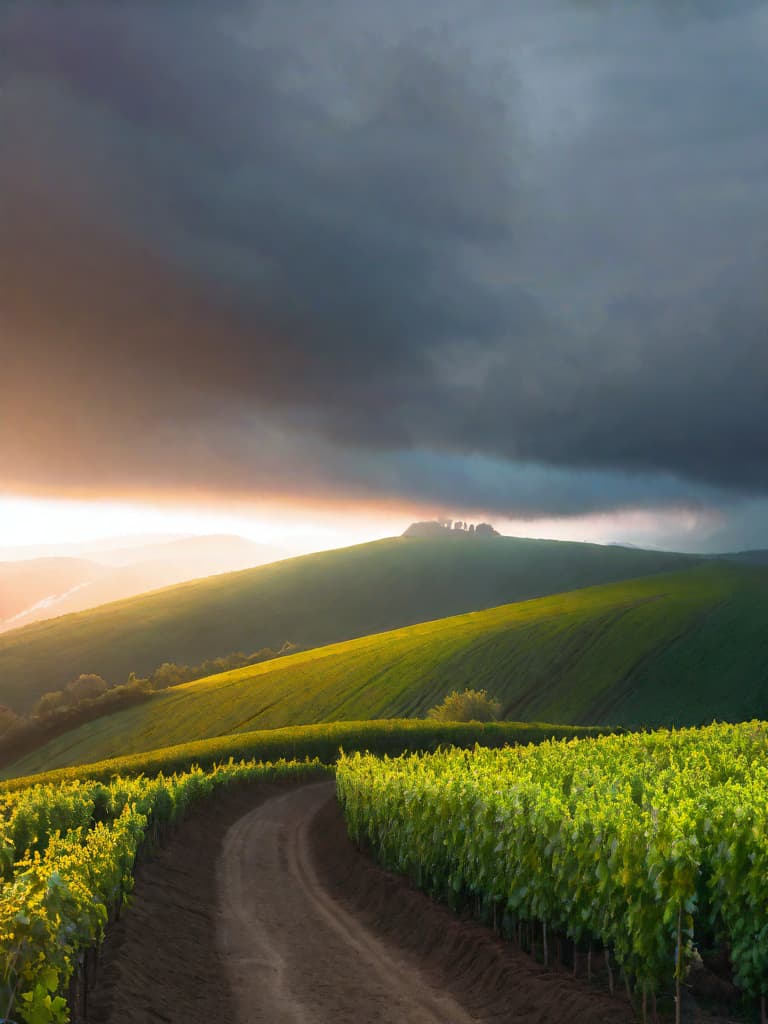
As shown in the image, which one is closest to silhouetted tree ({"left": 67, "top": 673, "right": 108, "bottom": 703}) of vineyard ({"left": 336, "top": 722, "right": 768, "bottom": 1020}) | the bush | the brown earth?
the bush

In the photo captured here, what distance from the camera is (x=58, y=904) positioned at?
37.9ft

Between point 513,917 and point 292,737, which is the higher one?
point 513,917

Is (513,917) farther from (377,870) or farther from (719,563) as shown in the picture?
(719,563)

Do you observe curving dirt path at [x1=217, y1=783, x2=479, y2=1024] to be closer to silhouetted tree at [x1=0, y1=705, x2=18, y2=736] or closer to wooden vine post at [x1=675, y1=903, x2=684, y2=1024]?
wooden vine post at [x1=675, y1=903, x2=684, y2=1024]

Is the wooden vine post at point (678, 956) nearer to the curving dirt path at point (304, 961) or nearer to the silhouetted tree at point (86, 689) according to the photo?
the curving dirt path at point (304, 961)

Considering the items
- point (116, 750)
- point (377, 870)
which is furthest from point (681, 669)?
point (377, 870)

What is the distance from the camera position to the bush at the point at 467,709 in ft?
331

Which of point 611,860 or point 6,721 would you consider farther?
point 6,721

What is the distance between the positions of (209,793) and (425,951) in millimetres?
32923

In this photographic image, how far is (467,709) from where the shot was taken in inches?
3971

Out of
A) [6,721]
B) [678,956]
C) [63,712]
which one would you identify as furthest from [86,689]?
[678,956]

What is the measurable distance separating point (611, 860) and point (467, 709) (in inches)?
3454

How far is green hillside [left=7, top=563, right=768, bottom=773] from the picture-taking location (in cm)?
10131

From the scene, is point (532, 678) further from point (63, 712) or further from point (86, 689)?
point (86, 689)
